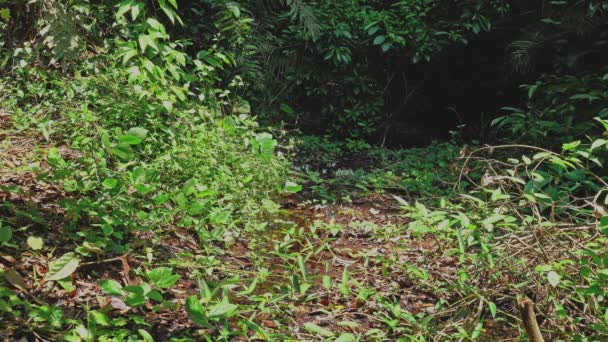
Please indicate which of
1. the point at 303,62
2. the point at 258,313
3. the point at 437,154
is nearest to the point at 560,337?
the point at 258,313

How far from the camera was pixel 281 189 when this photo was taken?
3.77 meters

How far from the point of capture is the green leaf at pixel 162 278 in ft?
6.67

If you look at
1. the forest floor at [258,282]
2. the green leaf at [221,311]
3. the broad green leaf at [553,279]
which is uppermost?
the green leaf at [221,311]

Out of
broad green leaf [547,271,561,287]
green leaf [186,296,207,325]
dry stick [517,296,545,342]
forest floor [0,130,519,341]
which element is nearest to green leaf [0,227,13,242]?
forest floor [0,130,519,341]

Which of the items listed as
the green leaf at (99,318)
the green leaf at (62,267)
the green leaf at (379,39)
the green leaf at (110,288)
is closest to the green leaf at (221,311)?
the green leaf at (110,288)

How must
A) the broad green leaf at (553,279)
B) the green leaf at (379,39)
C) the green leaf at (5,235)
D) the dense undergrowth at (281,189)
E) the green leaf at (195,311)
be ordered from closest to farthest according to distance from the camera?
the green leaf at (195,311) → the broad green leaf at (553,279) → the green leaf at (5,235) → the dense undergrowth at (281,189) → the green leaf at (379,39)

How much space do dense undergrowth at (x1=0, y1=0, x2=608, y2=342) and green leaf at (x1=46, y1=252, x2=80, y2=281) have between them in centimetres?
1

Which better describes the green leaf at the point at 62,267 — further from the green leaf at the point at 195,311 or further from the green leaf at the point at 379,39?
the green leaf at the point at 379,39

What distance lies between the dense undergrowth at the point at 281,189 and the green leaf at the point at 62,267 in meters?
0.01

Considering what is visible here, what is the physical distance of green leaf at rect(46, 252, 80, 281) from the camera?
89.0 inches

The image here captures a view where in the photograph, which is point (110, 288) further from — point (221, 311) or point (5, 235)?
point (5, 235)

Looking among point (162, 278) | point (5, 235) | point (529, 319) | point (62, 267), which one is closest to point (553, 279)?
point (529, 319)

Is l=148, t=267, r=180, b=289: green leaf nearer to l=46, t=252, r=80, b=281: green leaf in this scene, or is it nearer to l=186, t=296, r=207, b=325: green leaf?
l=186, t=296, r=207, b=325: green leaf

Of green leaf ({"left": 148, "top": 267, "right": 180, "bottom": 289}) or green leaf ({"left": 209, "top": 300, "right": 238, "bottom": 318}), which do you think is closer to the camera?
green leaf ({"left": 209, "top": 300, "right": 238, "bottom": 318})
